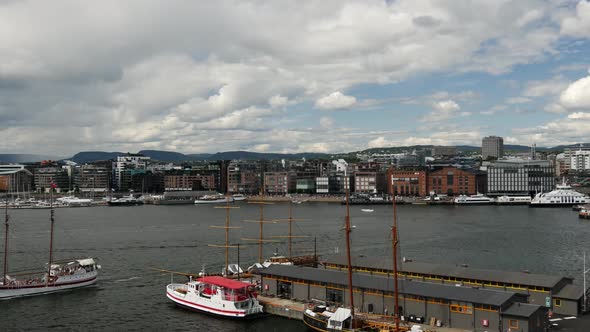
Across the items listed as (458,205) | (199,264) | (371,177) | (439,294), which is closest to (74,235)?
(199,264)

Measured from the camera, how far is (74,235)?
6116 cm

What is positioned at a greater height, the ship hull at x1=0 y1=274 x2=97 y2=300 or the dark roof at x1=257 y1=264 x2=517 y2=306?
the dark roof at x1=257 y1=264 x2=517 y2=306

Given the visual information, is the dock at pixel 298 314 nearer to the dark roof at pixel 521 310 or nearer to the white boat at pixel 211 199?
the dark roof at pixel 521 310

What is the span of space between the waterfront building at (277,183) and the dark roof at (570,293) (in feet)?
414

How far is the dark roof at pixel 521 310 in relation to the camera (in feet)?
67.2

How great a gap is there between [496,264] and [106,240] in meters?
36.4

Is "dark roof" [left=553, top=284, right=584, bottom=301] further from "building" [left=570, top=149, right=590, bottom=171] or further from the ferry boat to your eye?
"building" [left=570, top=149, right=590, bottom=171]

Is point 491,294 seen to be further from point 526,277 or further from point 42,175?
point 42,175

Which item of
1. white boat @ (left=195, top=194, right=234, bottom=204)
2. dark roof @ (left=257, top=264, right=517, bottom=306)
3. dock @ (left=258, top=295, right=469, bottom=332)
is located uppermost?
dark roof @ (left=257, top=264, right=517, bottom=306)

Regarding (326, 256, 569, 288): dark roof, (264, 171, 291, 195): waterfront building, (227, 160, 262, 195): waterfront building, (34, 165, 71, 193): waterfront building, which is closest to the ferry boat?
(264, 171, 291, 195): waterfront building

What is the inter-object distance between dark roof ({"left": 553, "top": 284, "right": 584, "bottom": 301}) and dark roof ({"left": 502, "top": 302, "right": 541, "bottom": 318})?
3.34 m

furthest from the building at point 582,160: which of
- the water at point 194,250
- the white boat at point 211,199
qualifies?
the white boat at point 211,199

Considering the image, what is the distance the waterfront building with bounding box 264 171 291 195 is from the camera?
15100 centimetres

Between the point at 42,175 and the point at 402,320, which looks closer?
the point at 402,320
